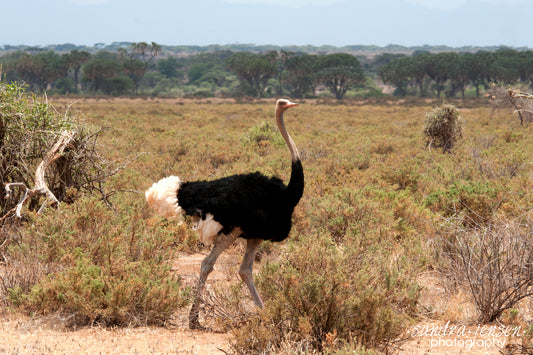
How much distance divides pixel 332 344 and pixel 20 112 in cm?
480

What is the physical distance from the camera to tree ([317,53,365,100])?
6488 cm

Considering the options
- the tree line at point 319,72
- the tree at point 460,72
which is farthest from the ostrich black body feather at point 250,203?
the tree at point 460,72

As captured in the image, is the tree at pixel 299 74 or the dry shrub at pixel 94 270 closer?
the dry shrub at pixel 94 270

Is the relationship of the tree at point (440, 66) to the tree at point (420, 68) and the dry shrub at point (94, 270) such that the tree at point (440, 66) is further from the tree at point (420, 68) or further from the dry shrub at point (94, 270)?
the dry shrub at point (94, 270)

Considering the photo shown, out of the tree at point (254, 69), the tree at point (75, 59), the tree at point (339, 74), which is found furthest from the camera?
the tree at point (75, 59)

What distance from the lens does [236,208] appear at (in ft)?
14.7

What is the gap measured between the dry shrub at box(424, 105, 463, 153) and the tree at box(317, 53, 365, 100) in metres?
49.4

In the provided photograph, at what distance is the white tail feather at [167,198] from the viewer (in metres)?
4.76

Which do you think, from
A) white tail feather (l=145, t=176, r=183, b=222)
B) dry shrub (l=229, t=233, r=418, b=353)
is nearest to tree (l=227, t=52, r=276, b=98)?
white tail feather (l=145, t=176, r=183, b=222)

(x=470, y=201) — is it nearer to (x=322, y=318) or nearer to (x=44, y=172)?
(x=322, y=318)

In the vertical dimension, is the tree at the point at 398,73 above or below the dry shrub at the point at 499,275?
above

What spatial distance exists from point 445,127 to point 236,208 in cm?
1219

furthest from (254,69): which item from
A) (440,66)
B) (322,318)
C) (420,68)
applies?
(322,318)

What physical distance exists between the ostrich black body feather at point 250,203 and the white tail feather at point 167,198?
0.06 m
